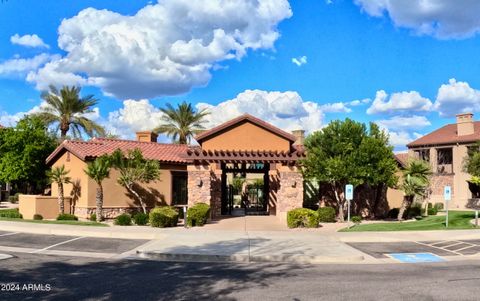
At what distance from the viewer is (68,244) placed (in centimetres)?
1681

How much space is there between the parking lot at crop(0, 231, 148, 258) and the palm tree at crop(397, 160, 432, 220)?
16665mm

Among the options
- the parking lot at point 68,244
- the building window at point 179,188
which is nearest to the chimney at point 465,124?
the building window at point 179,188

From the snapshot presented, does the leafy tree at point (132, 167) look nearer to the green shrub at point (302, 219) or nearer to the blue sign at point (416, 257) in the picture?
the green shrub at point (302, 219)

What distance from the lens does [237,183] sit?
151 ft

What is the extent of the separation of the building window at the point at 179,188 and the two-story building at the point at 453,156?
77.1 feet

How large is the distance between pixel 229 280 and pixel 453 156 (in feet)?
130

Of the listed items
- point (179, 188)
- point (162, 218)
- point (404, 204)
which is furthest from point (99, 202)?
point (404, 204)

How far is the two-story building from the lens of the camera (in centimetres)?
4328

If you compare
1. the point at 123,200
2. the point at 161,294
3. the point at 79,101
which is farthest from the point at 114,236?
the point at 79,101

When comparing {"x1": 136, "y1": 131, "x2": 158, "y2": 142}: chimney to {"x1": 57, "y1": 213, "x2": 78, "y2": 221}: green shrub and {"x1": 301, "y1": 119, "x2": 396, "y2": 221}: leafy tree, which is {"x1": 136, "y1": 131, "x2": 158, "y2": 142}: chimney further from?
{"x1": 301, "y1": 119, "x2": 396, "y2": 221}: leafy tree

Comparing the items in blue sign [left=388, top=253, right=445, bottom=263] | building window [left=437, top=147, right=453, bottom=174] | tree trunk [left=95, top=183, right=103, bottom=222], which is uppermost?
building window [left=437, top=147, right=453, bottom=174]

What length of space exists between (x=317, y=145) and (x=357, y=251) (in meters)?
11.8

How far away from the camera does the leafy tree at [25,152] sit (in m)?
31.9

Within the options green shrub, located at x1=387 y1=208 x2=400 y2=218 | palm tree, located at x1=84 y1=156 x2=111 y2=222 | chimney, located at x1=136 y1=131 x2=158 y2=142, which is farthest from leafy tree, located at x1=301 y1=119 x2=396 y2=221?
chimney, located at x1=136 y1=131 x2=158 y2=142
